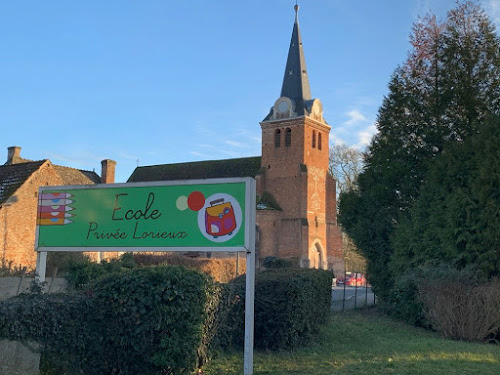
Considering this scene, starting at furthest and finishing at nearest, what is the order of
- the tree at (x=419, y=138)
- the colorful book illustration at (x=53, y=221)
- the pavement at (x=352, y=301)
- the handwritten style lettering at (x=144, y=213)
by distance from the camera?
the pavement at (x=352, y=301) → the tree at (x=419, y=138) → the colorful book illustration at (x=53, y=221) → the handwritten style lettering at (x=144, y=213)

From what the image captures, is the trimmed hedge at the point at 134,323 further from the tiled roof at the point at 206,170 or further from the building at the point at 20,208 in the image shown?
the tiled roof at the point at 206,170

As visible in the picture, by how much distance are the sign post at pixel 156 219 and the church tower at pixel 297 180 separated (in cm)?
4075

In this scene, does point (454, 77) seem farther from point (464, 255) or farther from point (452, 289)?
point (452, 289)

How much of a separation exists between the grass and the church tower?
37.1 m

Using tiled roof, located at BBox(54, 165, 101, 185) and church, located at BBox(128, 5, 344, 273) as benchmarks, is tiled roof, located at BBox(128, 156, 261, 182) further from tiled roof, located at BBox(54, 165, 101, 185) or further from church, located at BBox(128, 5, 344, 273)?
tiled roof, located at BBox(54, 165, 101, 185)

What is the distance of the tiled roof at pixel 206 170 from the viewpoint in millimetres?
56219

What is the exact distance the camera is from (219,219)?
305 inches

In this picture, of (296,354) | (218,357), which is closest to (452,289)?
(296,354)

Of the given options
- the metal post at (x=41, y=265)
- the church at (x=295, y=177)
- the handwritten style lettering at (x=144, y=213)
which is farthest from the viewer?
the church at (x=295, y=177)

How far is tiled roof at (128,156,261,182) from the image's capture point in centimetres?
5622

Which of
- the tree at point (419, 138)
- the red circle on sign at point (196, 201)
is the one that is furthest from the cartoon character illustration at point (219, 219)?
the tree at point (419, 138)

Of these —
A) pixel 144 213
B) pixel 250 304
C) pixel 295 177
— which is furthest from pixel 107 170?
pixel 250 304

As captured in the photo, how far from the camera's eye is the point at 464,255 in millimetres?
14594

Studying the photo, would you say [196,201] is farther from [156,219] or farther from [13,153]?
[13,153]
